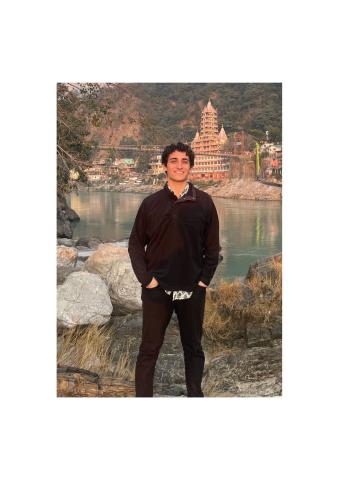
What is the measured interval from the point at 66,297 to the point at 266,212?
1.82 metres

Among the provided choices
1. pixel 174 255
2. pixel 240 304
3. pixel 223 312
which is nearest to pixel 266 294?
pixel 240 304

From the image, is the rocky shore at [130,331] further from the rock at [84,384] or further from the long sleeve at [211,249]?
the long sleeve at [211,249]

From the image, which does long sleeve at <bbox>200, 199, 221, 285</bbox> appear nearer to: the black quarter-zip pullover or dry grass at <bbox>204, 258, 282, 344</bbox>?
the black quarter-zip pullover

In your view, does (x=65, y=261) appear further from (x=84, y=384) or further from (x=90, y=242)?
(x=84, y=384)

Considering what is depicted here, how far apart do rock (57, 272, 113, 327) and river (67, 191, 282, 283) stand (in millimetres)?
366

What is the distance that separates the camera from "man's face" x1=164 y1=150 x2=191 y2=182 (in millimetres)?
4547

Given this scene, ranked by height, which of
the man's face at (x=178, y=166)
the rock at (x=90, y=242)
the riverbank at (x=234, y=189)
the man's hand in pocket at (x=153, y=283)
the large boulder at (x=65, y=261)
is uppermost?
the man's face at (x=178, y=166)

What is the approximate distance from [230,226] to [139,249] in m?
0.92

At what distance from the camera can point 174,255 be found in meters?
4.38

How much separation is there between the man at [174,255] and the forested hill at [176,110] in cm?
44

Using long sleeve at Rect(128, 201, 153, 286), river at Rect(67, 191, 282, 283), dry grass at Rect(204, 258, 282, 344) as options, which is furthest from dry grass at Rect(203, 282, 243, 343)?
long sleeve at Rect(128, 201, 153, 286)

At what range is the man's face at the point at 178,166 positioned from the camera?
4.55 m

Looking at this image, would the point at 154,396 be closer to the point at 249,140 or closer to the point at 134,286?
the point at 134,286

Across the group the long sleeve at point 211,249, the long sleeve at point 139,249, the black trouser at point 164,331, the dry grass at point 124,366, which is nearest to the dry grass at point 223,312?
the black trouser at point 164,331
